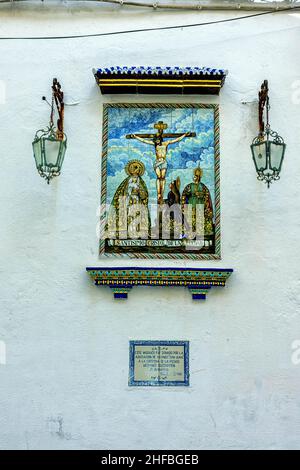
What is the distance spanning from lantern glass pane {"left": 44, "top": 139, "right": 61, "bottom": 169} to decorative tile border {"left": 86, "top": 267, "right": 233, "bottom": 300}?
3.86 ft

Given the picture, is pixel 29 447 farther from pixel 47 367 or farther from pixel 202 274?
pixel 202 274

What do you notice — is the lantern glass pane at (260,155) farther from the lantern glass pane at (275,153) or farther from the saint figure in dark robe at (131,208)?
the saint figure in dark robe at (131,208)

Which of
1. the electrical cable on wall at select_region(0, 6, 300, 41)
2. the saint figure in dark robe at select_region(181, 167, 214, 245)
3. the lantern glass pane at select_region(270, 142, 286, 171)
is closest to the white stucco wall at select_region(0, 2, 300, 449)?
the electrical cable on wall at select_region(0, 6, 300, 41)

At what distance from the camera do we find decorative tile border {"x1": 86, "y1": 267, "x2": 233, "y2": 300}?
5.83 meters

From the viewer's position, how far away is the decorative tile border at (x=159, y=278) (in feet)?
19.1

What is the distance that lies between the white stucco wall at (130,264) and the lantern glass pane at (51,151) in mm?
547

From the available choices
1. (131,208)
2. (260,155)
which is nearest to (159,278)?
(131,208)

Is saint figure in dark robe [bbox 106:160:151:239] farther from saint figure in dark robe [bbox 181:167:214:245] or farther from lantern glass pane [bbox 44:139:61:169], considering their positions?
lantern glass pane [bbox 44:139:61:169]

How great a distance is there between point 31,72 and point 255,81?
2631 millimetres

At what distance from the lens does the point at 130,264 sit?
598cm

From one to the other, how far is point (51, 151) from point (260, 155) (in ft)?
7.13

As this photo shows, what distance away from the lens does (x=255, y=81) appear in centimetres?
643

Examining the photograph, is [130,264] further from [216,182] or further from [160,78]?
[160,78]
